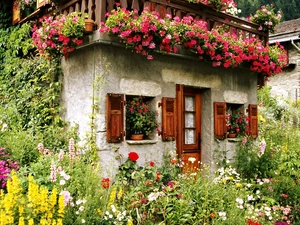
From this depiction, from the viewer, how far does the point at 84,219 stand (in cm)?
404

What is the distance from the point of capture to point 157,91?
6.63 m

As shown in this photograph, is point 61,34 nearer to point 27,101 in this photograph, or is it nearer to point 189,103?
point 27,101

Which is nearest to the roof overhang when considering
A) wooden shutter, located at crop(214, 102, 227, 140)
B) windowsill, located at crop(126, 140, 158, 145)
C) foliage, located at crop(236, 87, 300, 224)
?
foliage, located at crop(236, 87, 300, 224)

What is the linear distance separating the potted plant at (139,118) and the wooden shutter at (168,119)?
8.8 inches

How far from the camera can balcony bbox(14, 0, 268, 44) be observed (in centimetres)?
593

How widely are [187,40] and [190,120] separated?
197 cm

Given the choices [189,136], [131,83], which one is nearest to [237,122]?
[189,136]

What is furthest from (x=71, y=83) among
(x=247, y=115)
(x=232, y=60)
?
(x=247, y=115)

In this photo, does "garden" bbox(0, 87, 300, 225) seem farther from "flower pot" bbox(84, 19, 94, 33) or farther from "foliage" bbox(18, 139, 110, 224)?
"flower pot" bbox(84, 19, 94, 33)

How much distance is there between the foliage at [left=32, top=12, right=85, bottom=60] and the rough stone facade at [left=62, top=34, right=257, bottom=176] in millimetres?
311

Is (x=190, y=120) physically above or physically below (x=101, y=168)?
above

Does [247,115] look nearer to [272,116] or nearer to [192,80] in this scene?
[192,80]

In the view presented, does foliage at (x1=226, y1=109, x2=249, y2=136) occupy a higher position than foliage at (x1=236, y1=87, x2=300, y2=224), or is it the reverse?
foliage at (x1=226, y1=109, x2=249, y2=136)

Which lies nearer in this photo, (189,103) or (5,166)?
(5,166)
